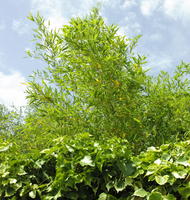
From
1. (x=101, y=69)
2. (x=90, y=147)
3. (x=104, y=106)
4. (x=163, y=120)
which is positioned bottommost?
(x=90, y=147)

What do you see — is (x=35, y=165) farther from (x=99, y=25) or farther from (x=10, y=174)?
(x=99, y=25)

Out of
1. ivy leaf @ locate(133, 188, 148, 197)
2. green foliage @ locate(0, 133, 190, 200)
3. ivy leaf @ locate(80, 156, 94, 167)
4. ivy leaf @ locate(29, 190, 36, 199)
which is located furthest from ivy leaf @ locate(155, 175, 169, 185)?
ivy leaf @ locate(29, 190, 36, 199)

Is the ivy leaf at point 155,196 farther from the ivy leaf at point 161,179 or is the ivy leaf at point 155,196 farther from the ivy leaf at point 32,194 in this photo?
the ivy leaf at point 32,194

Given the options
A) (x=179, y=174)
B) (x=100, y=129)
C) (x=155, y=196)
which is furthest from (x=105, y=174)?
(x=100, y=129)

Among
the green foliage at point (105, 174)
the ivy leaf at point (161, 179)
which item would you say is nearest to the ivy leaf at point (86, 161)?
the green foliage at point (105, 174)

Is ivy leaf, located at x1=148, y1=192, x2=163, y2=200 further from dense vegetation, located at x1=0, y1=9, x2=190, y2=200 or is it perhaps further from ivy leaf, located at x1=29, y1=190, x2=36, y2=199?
ivy leaf, located at x1=29, y1=190, x2=36, y2=199

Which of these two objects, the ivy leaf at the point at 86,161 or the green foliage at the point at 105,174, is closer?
the green foliage at the point at 105,174

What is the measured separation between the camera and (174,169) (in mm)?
1622

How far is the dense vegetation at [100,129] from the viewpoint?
69.4 inches

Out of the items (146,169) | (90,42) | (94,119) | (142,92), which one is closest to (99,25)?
(90,42)

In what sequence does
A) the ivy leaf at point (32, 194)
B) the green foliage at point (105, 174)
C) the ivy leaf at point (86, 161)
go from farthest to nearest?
the ivy leaf at point (32, 194) → the ivy leaf at point (86, 161) → the green foliage at point (105, 174)

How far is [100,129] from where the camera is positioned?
349cm

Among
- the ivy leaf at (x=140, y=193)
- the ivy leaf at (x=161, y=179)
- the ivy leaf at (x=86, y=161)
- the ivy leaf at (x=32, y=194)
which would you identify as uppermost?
the ivy leaf at (x=86, y=161)

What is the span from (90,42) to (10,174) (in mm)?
2008
